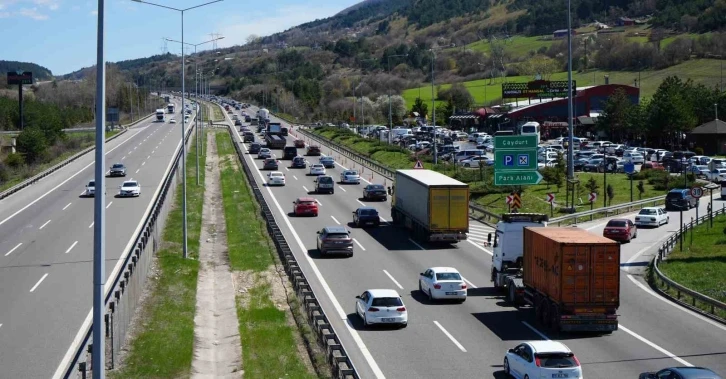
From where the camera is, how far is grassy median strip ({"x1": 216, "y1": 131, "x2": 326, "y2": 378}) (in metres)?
24.0

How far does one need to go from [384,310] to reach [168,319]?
273 inches

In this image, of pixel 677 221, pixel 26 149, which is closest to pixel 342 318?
pixel 677 221

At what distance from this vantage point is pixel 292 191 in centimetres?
6975

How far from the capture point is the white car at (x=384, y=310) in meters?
28.0

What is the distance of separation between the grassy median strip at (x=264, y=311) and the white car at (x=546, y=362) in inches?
198

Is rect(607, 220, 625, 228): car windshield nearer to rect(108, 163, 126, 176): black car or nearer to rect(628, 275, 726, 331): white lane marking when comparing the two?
rect(628, 275, 726, 331): white lane marking

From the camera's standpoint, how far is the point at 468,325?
28812 millimetres

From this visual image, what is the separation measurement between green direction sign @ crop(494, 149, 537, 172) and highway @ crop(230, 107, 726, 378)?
14.3 feet

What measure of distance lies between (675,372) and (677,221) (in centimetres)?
3952

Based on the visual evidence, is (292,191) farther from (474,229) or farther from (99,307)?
(99,307)

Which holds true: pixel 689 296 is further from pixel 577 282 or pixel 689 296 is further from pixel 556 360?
pixel 556 360

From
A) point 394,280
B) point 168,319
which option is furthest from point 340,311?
point 394,280

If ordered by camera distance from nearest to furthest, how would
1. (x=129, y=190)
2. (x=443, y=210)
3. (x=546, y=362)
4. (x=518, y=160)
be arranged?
(x=546, y=362) → (x=443, y=210) → (x=518, y=160) → (x=129, y=190)

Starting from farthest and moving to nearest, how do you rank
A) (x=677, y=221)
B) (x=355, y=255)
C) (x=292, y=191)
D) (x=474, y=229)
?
(x=292, y=191)
(x=677, y=221)
(x=474, y=229)
(x=355, y=255)
